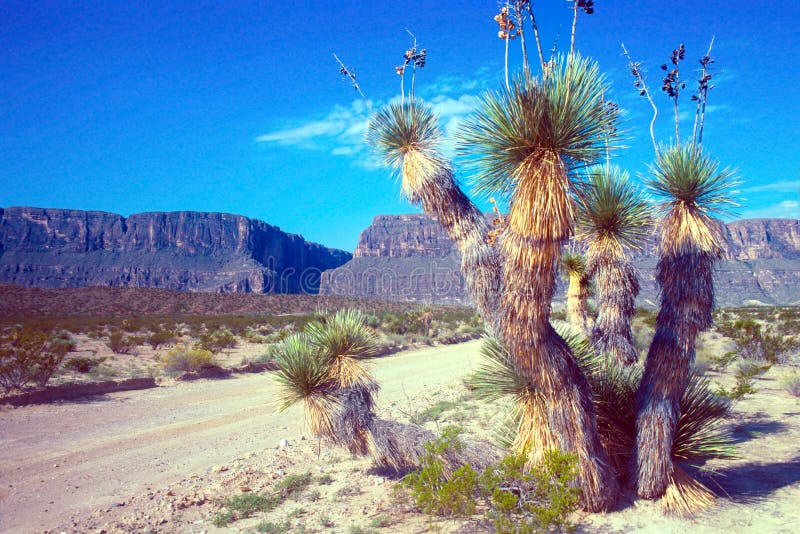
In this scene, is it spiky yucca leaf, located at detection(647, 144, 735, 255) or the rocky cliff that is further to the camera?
the rocky cliff

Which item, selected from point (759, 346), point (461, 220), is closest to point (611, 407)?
point (461, 220)

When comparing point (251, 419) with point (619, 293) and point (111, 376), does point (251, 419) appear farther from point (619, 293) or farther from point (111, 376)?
point (619, 293)

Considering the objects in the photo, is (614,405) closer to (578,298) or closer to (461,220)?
(461,220)

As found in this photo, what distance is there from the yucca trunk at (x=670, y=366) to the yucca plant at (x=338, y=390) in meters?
2.64

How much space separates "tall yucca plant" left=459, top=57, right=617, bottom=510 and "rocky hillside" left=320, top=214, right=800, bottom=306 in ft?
186

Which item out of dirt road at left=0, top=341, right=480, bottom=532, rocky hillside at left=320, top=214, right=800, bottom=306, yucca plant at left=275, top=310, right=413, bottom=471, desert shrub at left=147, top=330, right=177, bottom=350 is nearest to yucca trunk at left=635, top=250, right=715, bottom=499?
yucca plant at left=275, top=310, right=413, bottom=471

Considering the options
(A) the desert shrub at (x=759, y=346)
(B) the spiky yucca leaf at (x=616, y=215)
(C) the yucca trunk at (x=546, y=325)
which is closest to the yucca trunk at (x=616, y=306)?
(B) the spiky yucca leaf at (x=616, y=215)

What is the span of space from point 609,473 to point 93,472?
6.93 metres

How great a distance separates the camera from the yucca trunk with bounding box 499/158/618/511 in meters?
4.49

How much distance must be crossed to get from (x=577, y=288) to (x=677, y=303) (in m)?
5.14

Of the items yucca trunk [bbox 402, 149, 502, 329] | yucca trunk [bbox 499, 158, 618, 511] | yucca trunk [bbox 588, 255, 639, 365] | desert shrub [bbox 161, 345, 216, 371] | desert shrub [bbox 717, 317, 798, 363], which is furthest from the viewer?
desert shrub [bbox 717, 317, 798, 363]

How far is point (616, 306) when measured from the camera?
845cm

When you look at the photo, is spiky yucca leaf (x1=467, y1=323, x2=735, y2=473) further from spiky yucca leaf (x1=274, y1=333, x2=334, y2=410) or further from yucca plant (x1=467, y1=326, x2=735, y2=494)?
spiky yucca leaf (x1=274, y1=333, x2=334, y2=410)

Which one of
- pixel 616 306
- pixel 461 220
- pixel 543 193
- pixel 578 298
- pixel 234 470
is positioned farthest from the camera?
pixel 578 298
